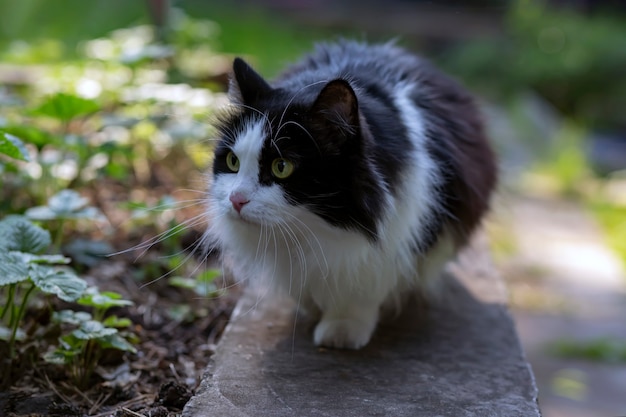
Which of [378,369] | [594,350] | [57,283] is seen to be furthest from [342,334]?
[594,350]

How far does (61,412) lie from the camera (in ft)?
5.79

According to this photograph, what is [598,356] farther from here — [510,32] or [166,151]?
[510,32]

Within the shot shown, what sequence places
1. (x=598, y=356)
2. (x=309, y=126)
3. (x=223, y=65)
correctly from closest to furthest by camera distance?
1. (x=309, y=126)
2. (x=598, y=356)
3. (x=223, y=65)

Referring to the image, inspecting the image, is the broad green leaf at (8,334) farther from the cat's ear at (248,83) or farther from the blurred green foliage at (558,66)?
the blurred green foliage at (558,66)

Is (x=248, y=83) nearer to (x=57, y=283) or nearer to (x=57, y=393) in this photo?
(x=57, y=283)

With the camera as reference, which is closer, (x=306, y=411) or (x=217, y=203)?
(x=306, y=411)

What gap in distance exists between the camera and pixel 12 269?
66.4 inches

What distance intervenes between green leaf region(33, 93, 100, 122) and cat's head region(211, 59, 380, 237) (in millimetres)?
876

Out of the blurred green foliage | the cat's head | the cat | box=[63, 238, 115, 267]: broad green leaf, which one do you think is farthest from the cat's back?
the blurred green foliage

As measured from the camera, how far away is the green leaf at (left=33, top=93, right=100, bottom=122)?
8.27ft

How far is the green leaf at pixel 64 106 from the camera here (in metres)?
2.52

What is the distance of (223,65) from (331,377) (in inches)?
134

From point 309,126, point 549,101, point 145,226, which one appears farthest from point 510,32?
point 309,126

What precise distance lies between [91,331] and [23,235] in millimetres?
303
